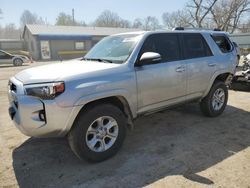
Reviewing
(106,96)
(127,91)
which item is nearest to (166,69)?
(127,91)

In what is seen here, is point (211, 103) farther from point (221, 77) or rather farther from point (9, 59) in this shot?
point (9, 59)

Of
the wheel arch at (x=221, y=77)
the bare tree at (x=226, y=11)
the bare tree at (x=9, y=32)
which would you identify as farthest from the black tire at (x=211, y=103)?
the bare tree at (x=9, y=32)

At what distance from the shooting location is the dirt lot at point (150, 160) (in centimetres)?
319

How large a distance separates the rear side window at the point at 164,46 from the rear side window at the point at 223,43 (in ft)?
4.43

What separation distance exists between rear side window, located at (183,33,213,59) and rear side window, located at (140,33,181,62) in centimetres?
25

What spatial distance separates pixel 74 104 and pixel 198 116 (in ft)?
11.2

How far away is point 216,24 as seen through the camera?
34.2 metres

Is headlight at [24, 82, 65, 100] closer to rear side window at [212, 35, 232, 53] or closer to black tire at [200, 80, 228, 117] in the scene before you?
black tire at [200, 80, 228, 117]

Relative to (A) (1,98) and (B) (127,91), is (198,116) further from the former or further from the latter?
(A) (1,98)

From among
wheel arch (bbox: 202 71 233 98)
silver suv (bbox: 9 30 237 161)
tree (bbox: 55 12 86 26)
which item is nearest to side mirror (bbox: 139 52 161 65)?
silver suv (bbox: 9 30 237 161)

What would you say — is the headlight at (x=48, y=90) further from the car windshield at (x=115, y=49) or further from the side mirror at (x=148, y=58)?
the side mirror at (x=148, y=58)

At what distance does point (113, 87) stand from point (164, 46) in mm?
1454

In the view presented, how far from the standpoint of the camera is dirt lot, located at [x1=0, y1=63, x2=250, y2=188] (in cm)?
319

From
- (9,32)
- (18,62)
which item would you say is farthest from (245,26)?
(9,32)
